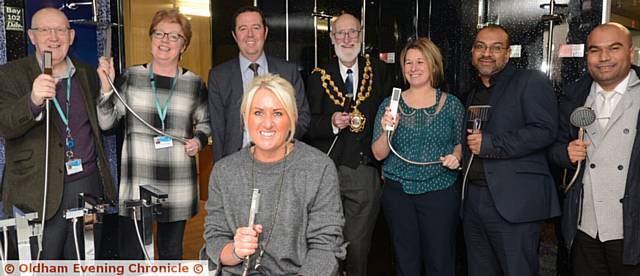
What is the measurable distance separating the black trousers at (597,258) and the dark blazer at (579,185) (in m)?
0.04

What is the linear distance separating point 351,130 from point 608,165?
109cm

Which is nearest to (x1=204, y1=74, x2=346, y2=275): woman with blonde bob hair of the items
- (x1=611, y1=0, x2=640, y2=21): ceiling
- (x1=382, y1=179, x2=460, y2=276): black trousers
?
(x1=382, y1=179, x2=460, y2=276): black trousers

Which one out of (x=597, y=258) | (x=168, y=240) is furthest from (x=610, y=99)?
(x=168, y=240)

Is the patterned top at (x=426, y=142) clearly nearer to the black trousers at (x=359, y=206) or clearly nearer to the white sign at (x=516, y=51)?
the black trousers at (x=359, y=206)

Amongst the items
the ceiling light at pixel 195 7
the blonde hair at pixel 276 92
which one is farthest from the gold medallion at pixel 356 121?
the ceiling light at pixel 195 7

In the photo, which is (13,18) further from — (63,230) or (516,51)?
(516,51)

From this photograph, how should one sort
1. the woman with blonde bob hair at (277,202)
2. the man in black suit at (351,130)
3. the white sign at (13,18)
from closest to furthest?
1. the woman with blonde bob hair at (277,202)
2. the white sign at (13,18)
3. the man in black suit at (351,130)

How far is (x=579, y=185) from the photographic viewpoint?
2.19 meters

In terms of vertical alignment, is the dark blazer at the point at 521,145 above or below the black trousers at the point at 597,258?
above

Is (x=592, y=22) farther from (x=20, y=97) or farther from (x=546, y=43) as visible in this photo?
(x=20, y=97)

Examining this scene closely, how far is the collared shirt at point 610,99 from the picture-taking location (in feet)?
6.98

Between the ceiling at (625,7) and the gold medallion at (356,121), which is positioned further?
the ceiling at (625,7)

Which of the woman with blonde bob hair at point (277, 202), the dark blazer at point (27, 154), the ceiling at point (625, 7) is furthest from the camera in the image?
the ceiling at point (625, 7)

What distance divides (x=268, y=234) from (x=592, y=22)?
214cm
